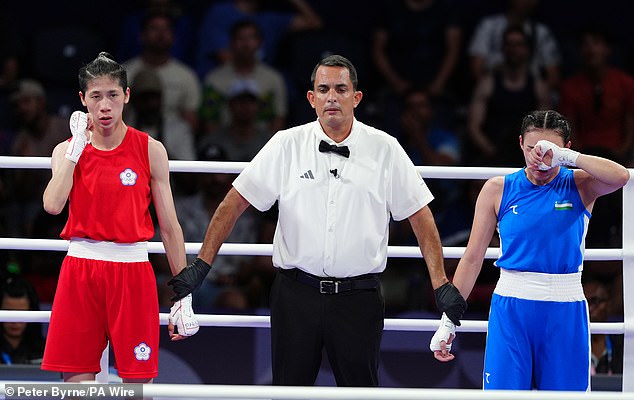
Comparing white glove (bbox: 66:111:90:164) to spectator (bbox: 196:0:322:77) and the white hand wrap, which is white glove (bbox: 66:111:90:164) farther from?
spectator (bbox: 196:0:322:77)

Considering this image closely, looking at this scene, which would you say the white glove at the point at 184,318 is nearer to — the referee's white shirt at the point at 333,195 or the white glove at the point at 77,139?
the referee's white shirt at the point at 333,195

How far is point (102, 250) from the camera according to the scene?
3859 millimetres

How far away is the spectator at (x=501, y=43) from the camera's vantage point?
7617 millimetres

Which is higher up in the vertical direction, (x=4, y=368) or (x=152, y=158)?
(x=152, y=158)

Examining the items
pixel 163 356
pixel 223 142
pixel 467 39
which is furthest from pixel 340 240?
pixel 467 39

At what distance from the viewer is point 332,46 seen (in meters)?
7.88

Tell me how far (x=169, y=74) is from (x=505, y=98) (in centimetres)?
228

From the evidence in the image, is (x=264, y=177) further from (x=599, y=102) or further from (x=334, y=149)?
(x=599, y=102)

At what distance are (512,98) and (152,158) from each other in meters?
3.98

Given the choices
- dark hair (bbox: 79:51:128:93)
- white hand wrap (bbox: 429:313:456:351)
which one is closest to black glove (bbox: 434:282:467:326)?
white hand wrap (bbox: 429:313:456:351)

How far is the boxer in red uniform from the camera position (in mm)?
3832

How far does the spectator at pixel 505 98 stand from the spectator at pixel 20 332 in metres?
3.26

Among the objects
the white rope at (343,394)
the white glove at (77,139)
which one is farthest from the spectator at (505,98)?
the white rope at (343,394)

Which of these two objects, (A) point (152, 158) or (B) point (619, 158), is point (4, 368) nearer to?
(A) point (152, 158)
